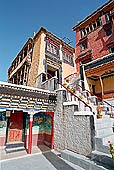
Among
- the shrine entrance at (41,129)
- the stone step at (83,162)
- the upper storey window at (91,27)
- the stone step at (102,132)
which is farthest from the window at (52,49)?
the stone step at (83,162)

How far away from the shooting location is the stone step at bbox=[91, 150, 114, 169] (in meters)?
3.77

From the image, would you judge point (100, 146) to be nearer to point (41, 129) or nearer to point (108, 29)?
point (41, 129)

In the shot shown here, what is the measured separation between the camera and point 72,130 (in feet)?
19.1

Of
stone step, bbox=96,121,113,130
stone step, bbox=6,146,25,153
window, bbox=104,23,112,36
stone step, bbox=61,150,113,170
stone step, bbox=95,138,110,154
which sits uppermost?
window, bbox=104,23,112,36

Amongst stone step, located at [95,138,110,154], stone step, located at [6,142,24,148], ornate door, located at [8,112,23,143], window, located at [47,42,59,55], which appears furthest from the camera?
window, located at [47,42,59,55]

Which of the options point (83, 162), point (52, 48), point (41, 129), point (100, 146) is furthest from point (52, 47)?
point (83, 162)

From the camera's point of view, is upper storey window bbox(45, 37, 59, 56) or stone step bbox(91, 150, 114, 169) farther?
upper storey window bbox(45, 37, 59, 56)

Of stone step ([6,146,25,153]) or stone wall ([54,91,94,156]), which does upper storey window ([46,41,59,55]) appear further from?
stone step ([6,146,25,153])

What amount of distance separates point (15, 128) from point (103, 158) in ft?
21.3

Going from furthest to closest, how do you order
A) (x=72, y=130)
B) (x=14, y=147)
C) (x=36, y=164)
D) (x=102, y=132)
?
(x=14, y=147) → (x=72, y=130) → (x=36, y=164) → (x=102, y=132)

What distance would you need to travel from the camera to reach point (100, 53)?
12.8 meters

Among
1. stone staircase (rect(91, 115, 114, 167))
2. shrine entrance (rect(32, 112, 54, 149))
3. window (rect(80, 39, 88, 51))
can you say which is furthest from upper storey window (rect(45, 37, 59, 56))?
stone staircase (rect(91, 115, 114, 167))

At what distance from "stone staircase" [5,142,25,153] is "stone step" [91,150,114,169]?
17.3 ft

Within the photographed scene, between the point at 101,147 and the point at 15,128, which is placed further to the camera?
the point at 15,128
